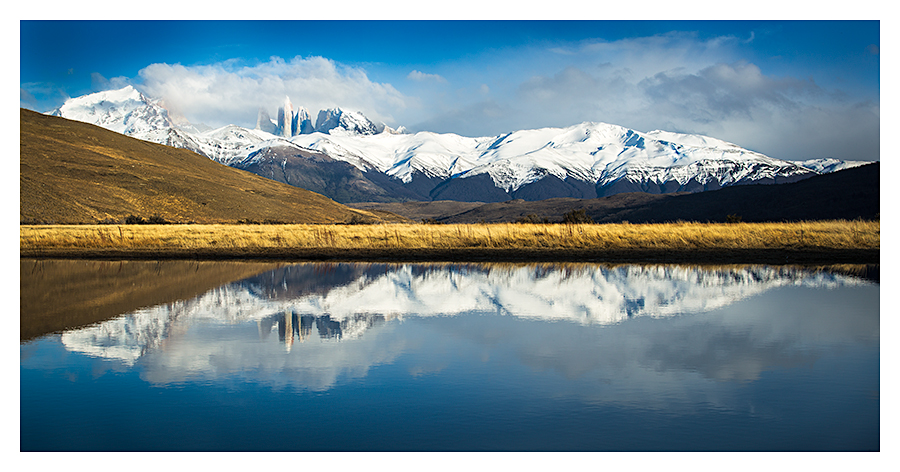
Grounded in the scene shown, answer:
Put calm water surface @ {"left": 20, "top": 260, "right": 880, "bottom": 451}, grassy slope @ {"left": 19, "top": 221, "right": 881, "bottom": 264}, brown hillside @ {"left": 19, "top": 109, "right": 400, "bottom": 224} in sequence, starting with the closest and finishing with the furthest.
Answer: calm water surface @ {"left": 20, "top": 260, "right": 880, "bottom": 451} → grassy slope @ {"left": 19, "top": 221, "right": 881, "bottom": 264} → brown hillside @ {"left": 19, "top": 109, "right": 400, "bottom": 224}

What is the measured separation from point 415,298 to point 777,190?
102m

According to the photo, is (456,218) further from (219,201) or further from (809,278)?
(809,278)

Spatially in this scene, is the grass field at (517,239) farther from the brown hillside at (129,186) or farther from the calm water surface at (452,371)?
the brown hillside at (129,186)

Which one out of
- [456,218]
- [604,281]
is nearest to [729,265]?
[604,281]

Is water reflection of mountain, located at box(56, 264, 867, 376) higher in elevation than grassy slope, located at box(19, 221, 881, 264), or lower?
lower

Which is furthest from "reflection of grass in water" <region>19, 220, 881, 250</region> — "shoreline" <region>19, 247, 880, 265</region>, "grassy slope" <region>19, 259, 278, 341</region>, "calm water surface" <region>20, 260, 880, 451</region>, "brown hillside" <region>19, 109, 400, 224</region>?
"brown hillside" <region>19, 109, 400, 224</region>

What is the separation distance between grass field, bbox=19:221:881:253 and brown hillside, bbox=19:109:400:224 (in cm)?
3701

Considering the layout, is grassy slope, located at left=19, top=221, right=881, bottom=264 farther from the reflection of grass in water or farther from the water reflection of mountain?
the water reflection of mountain

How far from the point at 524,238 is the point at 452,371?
23.2 m

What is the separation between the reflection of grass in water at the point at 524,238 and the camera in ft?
98.6

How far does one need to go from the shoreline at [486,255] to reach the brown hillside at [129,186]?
4322 cm

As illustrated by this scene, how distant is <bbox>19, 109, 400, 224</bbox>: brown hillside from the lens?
7250 cm

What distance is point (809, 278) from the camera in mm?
19109

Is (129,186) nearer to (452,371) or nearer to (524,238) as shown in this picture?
(524,238)
